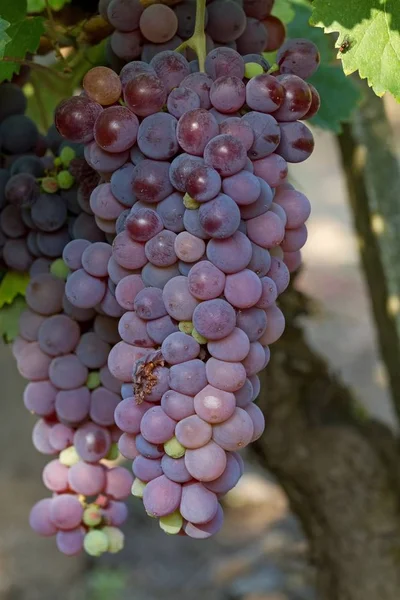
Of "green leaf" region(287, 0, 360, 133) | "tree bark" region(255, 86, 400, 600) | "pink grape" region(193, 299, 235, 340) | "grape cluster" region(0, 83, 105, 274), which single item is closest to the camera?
"pink grape" region(193, 299, 235, 340)

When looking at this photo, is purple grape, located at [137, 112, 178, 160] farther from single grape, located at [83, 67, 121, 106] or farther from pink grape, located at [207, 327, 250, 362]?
pink grape, located at [207, 327, 250, 362]

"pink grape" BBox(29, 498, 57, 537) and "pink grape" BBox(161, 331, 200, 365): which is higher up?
"pink grape" BBox(161, 331, 200, 365)

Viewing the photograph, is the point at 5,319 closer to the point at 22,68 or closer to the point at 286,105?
the point at 22,68

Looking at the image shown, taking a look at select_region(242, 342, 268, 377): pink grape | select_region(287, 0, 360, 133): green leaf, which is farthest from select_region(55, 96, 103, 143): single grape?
select_region(287, 0, 360, 133): green leaf

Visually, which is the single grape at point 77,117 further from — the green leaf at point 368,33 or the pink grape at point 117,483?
the pink grape at point 117,483

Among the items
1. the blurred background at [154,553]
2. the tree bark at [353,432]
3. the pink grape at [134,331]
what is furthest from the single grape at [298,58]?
the blurred background at [154,553]

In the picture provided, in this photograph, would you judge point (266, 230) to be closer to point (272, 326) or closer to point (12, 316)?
point (272, 326)

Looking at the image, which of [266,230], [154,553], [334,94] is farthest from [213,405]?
[154,553]
